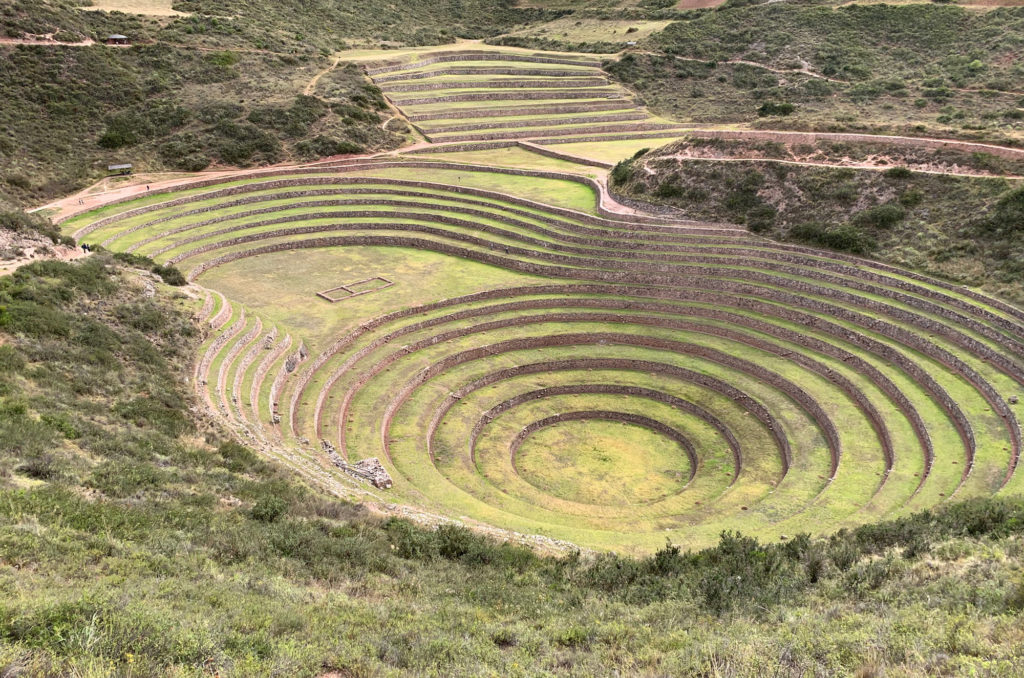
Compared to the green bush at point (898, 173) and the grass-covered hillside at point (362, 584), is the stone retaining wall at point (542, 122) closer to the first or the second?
the green bush at point (898, 173)

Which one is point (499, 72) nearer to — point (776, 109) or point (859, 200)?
point (776, 109)

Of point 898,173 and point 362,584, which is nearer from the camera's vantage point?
point 362,584

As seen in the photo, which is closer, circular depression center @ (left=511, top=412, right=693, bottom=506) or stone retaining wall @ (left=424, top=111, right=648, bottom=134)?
circular depression center @ (left=511, top=412, right=693, bottom=506)

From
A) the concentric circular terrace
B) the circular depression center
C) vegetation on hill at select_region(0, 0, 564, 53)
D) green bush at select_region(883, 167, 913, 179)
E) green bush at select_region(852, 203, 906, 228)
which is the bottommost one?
the circular depression center

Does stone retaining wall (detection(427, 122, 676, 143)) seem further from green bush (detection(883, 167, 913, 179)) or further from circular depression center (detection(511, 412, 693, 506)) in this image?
circular depression center (detection(511, 412, 693, 506))

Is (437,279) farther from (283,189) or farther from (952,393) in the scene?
(952,393)

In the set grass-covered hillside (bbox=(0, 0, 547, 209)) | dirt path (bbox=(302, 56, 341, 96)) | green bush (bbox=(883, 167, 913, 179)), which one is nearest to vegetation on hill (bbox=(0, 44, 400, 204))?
grass-covered hillside (bbox=(0, 0, 547, 209))

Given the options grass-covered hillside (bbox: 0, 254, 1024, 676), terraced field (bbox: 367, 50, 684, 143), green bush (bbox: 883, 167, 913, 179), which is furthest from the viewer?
Answer: terraced field (bbox: 367, 50, 684, 143)

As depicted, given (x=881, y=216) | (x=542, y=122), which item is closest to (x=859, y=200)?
(x=881, y=216)
